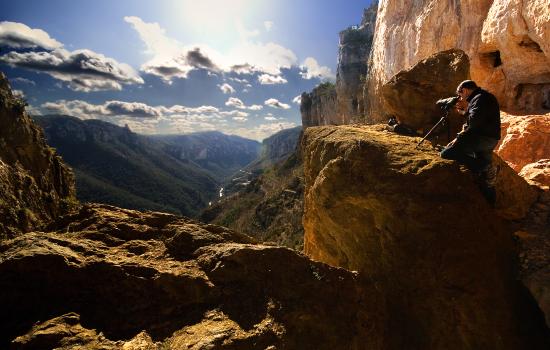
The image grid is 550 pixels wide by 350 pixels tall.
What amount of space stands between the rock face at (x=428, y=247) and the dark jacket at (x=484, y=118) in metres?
A: 0.82

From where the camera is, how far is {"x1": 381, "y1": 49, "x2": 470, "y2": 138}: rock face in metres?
8.86

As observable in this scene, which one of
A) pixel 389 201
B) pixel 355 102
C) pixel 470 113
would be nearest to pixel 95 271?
pixel 389 201

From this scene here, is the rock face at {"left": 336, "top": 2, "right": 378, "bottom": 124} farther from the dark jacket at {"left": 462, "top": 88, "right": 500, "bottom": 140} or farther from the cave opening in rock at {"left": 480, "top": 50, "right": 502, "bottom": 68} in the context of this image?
the dark jacket at {"left": 462, "top": 88, "right": 500, "bottom": 140}

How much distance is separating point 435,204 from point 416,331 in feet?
7.07

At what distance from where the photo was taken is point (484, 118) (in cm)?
626

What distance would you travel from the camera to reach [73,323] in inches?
142

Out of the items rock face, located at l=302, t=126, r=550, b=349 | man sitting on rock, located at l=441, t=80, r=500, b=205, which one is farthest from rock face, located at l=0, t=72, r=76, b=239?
man sitting on rock, located at l=441, t=80, r=500, b=205

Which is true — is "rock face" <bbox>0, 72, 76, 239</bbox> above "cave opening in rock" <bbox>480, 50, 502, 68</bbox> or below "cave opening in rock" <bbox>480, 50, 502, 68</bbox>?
below

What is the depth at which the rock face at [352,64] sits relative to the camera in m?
92.5

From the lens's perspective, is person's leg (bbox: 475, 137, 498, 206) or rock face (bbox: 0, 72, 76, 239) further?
rock face (bbox: 0, 72, 76, 239)

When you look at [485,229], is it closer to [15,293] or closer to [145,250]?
[145,250]

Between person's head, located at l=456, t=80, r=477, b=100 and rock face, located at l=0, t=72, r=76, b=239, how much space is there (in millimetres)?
17581

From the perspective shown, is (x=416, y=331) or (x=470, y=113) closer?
(x=416, y=331)

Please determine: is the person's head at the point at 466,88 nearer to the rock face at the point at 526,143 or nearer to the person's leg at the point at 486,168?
the person's leg at the point at 486,168
